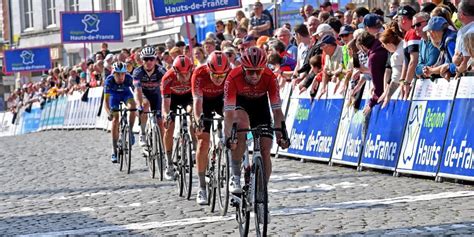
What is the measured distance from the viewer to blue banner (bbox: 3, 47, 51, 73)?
5241 cm

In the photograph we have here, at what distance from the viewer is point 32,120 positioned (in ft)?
145

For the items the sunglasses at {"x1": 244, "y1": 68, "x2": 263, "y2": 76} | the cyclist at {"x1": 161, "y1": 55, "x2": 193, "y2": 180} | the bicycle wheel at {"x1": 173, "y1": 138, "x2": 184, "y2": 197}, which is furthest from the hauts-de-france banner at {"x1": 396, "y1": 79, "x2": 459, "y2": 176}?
the sunglasses at {"x1": 244, "y1": 68, "x2": 263, "y2": 76}

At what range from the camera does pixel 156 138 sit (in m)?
17.0

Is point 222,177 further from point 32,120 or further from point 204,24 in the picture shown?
point 32,120

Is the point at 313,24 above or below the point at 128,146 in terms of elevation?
above

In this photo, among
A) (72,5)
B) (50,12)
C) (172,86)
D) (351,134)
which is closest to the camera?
(172,86)

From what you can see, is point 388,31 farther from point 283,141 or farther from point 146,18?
point 146,18

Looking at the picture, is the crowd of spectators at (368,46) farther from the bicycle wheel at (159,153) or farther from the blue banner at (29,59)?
the blue banner at (29,59)

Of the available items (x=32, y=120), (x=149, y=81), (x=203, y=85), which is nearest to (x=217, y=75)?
(x=203, y=85)

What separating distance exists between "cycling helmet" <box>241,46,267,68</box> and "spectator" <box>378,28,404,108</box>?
5076 mm

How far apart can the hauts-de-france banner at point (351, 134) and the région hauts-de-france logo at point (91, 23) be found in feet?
77.9

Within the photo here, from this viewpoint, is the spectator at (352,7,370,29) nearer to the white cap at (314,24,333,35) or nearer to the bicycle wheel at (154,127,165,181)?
the white cap at (314,24,333,35)

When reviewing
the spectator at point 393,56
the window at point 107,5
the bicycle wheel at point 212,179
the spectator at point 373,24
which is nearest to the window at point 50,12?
the window at point 107,5

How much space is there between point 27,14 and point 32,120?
2064 centimetres
